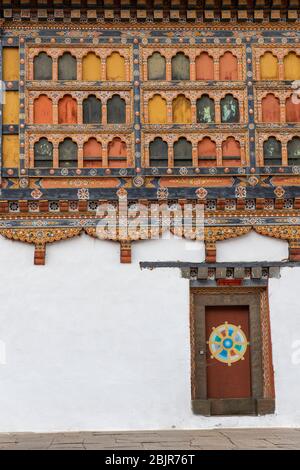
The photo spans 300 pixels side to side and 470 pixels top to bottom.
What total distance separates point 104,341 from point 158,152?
3.11 metres

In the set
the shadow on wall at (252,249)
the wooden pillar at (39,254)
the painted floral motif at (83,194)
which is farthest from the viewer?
the shadow on wall at (252,249)

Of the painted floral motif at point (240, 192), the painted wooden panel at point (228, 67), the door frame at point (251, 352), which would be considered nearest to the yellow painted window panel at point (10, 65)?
the painted wooden panel at point (228, 67)

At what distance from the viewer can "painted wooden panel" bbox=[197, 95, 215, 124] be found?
487 inches

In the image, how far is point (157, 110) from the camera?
1238cm

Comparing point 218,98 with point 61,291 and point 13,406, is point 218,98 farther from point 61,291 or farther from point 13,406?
point 13,406

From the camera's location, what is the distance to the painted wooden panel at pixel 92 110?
12.3 m

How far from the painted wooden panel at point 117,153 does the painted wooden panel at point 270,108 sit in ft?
7.67

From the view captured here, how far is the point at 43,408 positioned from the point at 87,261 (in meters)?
2.30

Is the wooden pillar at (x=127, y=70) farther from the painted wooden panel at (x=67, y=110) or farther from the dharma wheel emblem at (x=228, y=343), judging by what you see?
the dharma wheel emblem at (x=228, y=343)

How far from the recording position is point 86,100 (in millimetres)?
12359

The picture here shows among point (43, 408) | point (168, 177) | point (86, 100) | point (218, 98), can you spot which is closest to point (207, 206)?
point (168, 177)

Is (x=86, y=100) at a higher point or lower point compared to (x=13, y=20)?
lower

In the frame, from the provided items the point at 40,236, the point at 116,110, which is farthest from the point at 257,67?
the point at 40,236

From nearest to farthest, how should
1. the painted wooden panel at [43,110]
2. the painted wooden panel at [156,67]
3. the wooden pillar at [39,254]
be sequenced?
the wooden pillar at [39,254]
the painted wooden panel at [43,110]
the painted wooden panel at [156,67]
